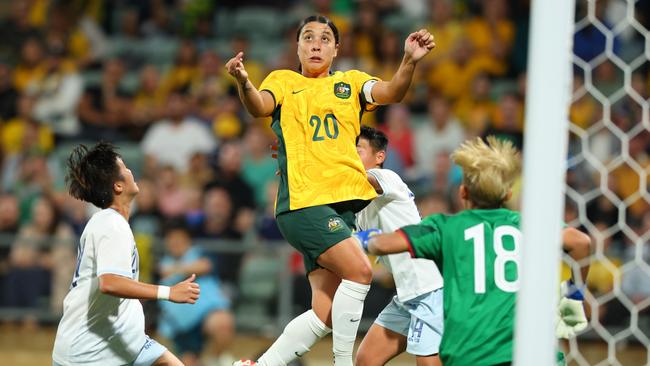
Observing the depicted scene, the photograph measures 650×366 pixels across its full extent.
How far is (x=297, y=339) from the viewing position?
4660 millimetres

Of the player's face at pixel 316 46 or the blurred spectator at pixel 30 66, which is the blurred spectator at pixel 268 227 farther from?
the player's face at pixel 316 46

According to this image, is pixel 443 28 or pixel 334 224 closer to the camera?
pixel 334 224

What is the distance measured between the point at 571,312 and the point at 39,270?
5.59 m

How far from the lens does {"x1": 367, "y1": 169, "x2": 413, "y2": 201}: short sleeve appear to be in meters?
4.88

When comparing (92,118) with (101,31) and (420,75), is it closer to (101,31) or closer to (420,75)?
(101,31)

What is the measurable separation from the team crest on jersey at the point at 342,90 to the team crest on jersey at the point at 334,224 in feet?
1.87

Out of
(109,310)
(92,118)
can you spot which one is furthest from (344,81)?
(92,118)

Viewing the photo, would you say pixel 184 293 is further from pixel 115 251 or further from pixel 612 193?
pixel 612 193

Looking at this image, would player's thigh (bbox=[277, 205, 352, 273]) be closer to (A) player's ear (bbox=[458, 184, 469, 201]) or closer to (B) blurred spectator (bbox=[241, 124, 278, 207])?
(A) player's ear (bbox=[458, 184, 469, 201])

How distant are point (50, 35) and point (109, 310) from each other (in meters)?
7.95

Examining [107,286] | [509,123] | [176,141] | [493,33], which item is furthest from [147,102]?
[107,286]

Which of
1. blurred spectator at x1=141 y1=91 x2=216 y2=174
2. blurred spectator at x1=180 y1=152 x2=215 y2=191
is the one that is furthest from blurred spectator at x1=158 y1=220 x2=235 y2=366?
blurred spectator at x1=141 y1=91 x2=216 y2=174

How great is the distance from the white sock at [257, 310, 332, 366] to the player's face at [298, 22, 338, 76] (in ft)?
3.71

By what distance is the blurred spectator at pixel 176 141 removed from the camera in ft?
33.7
